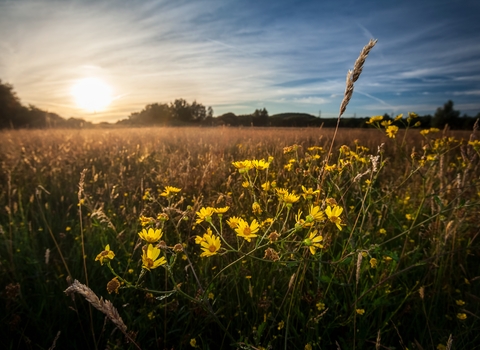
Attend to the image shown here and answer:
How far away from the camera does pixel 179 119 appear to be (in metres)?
41.2

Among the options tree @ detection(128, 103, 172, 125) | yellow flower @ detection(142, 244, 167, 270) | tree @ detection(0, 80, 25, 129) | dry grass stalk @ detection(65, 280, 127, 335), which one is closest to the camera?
dry grass stalk @ detection(65, 280, 127, 335)

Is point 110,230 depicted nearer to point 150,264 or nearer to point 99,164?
point 150,264

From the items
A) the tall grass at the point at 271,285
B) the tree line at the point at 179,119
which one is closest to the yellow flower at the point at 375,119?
the tall grass at the point at 271,285

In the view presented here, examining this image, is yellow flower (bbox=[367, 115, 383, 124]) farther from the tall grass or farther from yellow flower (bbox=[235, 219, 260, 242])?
yellow flower (bbox=[235, 219, 260, 242])

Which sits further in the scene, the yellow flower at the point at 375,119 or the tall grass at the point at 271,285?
the yellow flower at the point at 375,119

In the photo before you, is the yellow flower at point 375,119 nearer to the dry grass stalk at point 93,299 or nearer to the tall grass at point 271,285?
the tall grass at point 271,285

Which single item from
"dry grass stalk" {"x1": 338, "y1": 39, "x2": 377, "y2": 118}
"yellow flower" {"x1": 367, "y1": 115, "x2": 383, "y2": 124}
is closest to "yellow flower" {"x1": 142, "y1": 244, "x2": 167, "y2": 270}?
"dry grass stalk" {"x1": 338, "y1": 39, "x2": 377, "y2": 118}

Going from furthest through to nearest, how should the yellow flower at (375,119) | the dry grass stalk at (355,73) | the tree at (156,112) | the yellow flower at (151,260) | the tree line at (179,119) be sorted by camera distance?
the tree at (156,112), the tree line at (179,119), the yellow flower at (375,119), the dry grass stalk at (355,73), the yellow flower at (151,260)

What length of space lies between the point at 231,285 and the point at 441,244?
1.13 meters

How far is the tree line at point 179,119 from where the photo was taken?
43.2 feet

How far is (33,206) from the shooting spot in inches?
116

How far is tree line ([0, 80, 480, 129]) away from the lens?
1318 centimetres

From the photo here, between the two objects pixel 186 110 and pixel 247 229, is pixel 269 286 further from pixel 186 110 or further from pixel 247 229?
pixel 186 110

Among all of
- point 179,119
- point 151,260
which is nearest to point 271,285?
point 151,260
